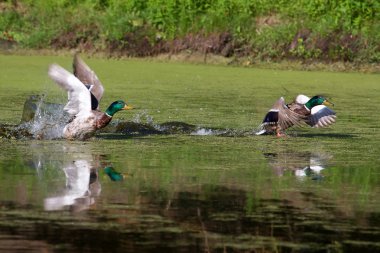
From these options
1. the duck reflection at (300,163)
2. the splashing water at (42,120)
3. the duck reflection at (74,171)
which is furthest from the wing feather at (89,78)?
the duck reflection at (300,163)

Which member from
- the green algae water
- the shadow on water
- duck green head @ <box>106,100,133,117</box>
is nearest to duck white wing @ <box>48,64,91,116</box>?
duck green head @ <box>106,100,133,117</box>

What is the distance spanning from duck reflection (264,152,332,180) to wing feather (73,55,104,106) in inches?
78.5

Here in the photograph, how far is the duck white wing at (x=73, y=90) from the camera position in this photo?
28.8 feet

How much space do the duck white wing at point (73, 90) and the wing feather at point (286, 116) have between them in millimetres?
1737

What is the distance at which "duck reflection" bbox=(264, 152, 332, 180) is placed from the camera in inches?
286

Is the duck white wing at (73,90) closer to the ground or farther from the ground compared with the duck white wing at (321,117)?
farther from the ground

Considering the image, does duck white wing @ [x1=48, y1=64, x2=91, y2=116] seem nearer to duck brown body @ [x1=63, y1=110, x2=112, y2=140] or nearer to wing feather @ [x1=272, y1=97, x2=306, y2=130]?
duck brown body @ [x1=63, y1=110, x2=112, y2=140]

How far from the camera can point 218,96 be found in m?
12.7

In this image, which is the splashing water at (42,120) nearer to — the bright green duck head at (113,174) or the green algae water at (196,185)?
the green algae water at (196,185)

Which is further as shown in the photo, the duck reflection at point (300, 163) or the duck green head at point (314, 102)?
the duck green head at point (314, 102)

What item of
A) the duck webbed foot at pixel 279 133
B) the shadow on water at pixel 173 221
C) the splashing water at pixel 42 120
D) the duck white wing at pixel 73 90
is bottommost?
the duck webbed foot at pixel 279 133

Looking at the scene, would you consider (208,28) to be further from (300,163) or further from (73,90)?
(300,163)

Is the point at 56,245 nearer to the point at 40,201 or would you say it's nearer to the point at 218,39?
the point at 40,201

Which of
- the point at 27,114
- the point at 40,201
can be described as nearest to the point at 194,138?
the point at 27,114
